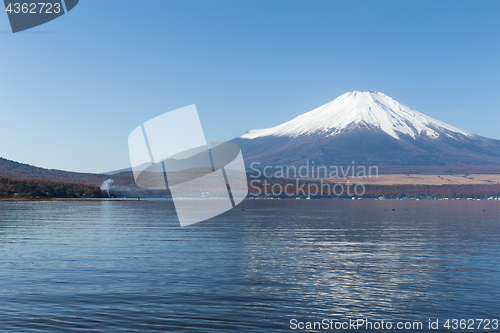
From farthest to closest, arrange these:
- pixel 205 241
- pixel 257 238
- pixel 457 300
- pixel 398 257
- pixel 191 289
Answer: pixel 257 238 < pixel 205 241 < pixel 398 257 < pixel 191 289 < pixel 457 300

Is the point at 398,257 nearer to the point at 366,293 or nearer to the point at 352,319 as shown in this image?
the point at 366,293

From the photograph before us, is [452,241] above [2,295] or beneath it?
beneath

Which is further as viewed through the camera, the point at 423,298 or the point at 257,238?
the point at 257,238

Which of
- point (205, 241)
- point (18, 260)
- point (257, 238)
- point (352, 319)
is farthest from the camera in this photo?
point (257, 238)

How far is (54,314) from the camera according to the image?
19.2 m

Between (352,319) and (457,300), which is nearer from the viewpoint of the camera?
(352,319)

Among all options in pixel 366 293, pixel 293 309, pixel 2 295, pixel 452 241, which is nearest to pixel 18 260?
pixel 2 295

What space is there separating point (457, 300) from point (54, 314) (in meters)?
19.2

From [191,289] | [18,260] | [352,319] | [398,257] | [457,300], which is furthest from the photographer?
[398,257]

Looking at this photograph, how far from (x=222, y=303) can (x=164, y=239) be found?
29962mm

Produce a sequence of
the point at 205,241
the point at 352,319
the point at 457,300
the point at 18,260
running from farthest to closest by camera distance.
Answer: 1. the point at 205,241
2. the point at 18,260
3. the point at 457,300
4. the point at 352,319

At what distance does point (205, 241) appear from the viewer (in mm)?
48000

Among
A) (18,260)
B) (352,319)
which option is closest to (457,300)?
(352,319)

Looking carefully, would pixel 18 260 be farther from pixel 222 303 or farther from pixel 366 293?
pixel 366 293
